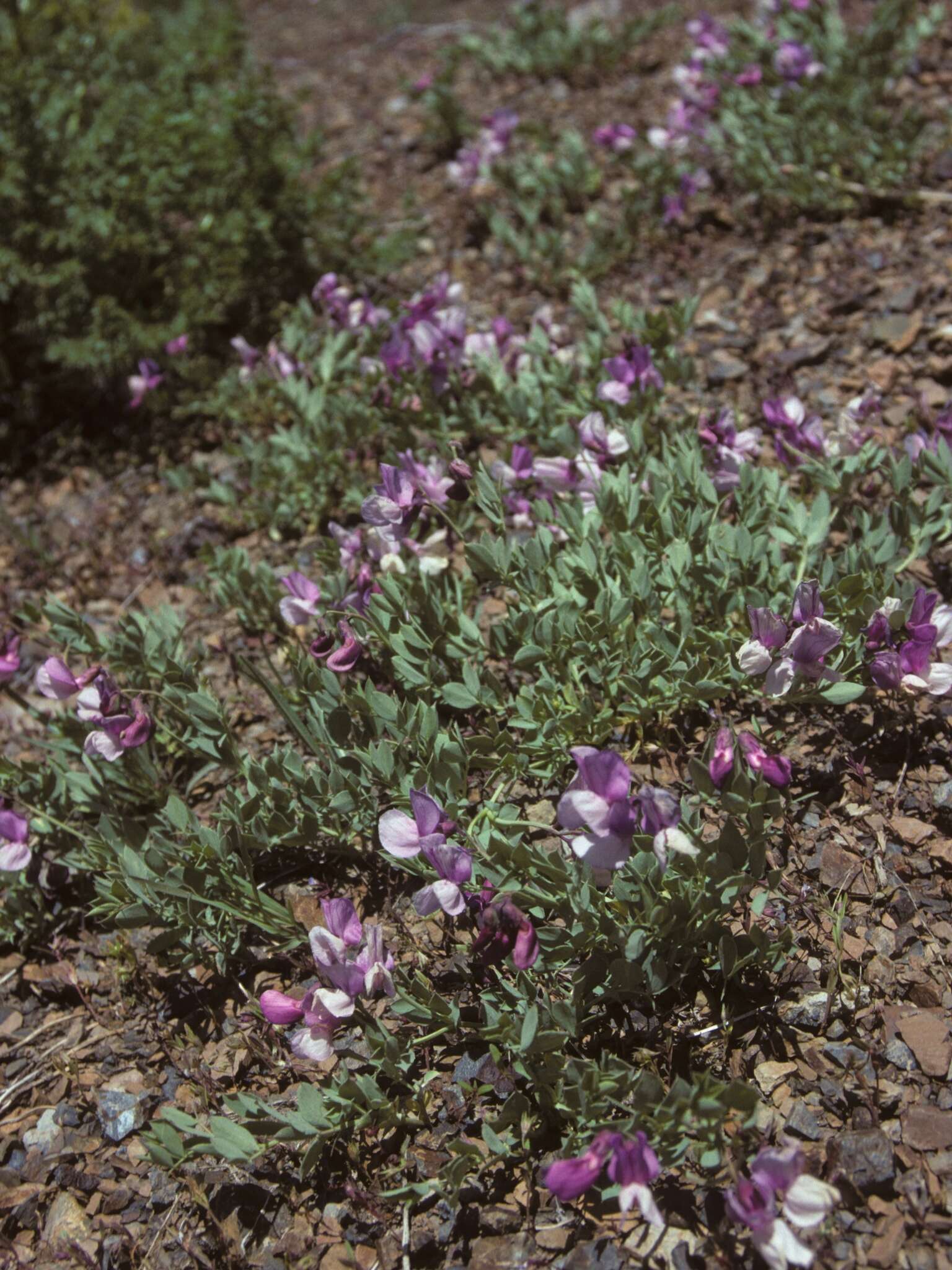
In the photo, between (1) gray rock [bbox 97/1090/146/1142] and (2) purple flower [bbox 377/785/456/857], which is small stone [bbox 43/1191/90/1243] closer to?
(1) gray rock [bbox 97/1090/146/1142]

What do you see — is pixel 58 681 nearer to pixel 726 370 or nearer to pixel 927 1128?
pixel 927 1128

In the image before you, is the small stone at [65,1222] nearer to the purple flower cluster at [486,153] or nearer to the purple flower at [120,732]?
the purple flower at [120,732]

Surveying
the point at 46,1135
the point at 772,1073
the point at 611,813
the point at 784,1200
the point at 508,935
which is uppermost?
the point at 611,813

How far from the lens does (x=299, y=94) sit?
212 inches

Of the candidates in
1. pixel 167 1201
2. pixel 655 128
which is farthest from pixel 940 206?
pixel 167 1201

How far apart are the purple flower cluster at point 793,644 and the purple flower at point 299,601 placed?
1.22 m

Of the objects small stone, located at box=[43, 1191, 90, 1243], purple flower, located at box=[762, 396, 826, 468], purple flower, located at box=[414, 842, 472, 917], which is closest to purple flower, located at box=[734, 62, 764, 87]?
purple flower, located at box=[762, 396, 826, 468]

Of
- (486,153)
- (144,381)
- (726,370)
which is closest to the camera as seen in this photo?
(726,370)

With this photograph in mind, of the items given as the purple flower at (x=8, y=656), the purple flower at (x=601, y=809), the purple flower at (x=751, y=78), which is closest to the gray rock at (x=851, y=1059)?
the purple flower at (x=601, y=809)

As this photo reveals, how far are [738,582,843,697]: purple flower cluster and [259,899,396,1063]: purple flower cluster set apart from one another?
3.44 ft

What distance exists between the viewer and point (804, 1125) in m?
2.19

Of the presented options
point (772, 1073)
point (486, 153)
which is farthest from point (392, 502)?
point (486, 153)

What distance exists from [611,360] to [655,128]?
2.62 meters

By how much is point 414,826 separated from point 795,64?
4.37m
